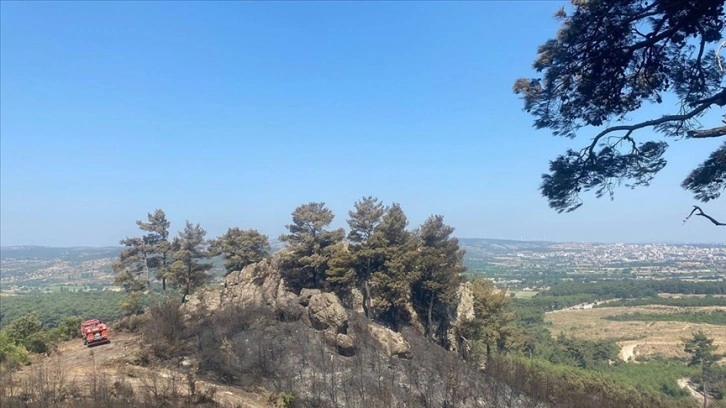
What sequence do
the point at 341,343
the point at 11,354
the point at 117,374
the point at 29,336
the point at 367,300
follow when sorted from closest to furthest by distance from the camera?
1. the point at 117,374
2. the point at 11,354
3. the point at 29,336
4. the point at 341,343
5. the point at 367,300

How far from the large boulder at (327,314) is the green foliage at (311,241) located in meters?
3.84

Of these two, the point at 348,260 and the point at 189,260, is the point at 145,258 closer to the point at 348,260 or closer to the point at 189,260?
the point at 189,260

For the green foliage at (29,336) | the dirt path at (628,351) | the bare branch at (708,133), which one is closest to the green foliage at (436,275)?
the green foliage at (29,336)

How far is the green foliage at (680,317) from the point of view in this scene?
3107 inches

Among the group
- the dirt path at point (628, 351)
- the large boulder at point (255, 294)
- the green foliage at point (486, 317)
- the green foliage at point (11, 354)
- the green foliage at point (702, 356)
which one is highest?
the large boulder at point (255, 294)

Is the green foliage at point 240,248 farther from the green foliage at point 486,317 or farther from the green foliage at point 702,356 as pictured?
the green foliage at point 702,356

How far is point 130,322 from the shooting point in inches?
888

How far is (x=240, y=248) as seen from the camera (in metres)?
28.0

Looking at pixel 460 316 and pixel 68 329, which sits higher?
pixel 68 329

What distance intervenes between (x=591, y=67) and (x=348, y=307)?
62.5 feet

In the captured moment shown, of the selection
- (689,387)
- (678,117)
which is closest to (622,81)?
(678,117)

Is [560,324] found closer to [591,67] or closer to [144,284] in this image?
[144,284]

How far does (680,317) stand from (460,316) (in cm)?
7968

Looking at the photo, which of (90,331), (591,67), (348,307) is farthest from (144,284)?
(591,67)
